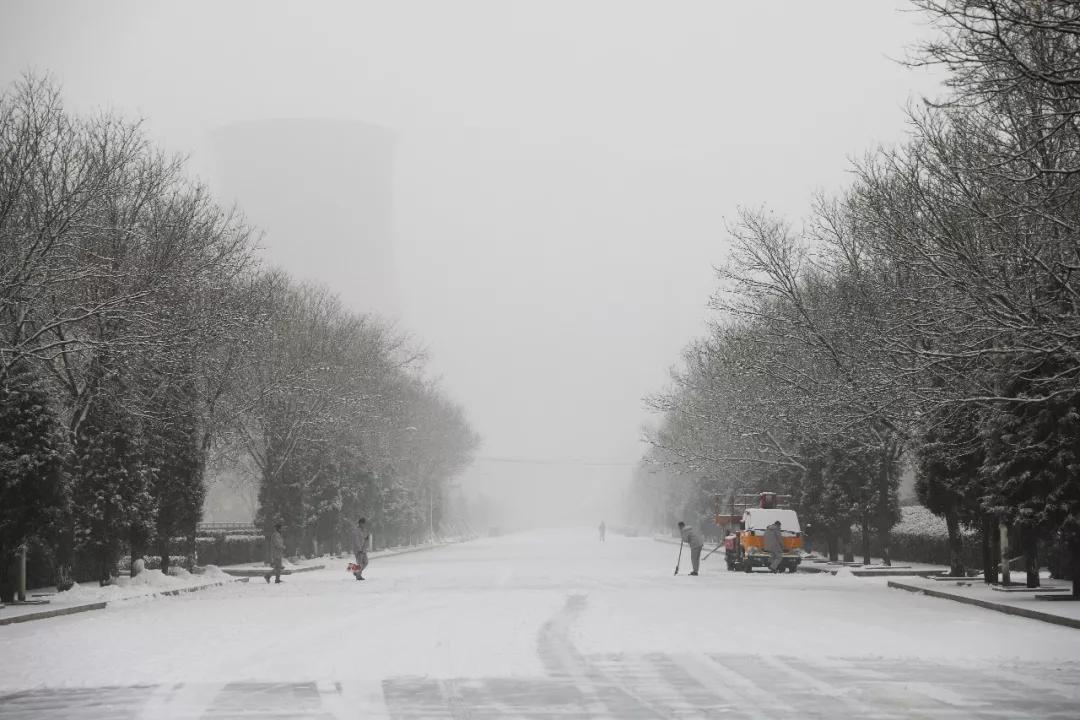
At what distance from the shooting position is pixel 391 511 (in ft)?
242

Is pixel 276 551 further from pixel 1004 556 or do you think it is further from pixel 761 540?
pixel 1004 556

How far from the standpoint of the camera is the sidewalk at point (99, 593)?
2361 centimetres

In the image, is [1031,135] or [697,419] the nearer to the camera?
[1031,135]

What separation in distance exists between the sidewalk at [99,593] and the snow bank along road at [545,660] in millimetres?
633

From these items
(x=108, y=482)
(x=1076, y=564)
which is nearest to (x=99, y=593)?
(x=108, y=482)

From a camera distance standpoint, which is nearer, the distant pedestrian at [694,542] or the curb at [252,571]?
the distant pedestrian at [694,542]

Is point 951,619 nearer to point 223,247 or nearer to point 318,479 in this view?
point 223,247

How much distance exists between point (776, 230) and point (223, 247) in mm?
18296

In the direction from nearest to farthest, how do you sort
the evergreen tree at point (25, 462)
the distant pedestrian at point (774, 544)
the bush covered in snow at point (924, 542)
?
the evergreen tree at point (25, 462)
the bush covered in snow at point (924, 542)
the distant pedestrian at point (774, 544)

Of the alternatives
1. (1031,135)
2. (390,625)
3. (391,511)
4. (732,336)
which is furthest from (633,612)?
(391,511)

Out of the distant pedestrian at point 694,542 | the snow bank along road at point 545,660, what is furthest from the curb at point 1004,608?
the distant pedestrian at point 694,542

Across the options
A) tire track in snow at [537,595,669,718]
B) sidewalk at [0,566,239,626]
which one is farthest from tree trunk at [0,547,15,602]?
tire track in snow at [537,595,669,718]

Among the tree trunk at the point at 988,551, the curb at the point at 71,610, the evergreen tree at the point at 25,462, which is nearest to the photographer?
the curb at the point at 71,610

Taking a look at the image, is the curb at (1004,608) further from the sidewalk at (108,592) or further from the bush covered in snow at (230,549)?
the bush covered in snow at (230,549)
